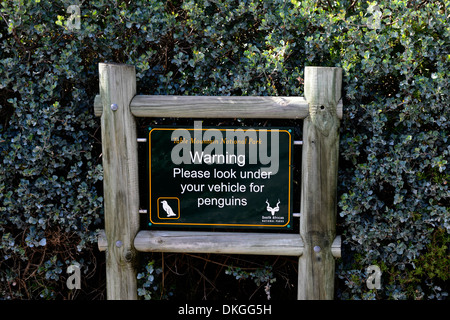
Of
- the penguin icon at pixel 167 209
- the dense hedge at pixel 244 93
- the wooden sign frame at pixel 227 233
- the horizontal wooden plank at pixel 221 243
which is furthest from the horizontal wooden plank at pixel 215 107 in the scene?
the horizontal wooden plank at pixel 221 243

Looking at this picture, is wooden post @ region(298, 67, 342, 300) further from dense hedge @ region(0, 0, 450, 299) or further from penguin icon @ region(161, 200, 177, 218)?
penguin icon @ region(161, 200, 177, 218)

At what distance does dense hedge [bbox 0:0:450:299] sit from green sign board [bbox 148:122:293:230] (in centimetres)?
33

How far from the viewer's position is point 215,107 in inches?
109

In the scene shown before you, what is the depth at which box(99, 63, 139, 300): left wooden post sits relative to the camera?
276cm

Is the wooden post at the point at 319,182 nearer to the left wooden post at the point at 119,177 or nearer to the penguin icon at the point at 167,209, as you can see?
the penguin icon at the point at 167,209

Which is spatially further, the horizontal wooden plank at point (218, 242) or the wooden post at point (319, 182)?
the horizontal wooden plank at point (218, 242)

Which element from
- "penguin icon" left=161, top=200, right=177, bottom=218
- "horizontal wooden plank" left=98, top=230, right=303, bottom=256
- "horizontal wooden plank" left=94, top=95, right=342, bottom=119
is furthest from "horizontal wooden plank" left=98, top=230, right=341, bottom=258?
"horizontal wooden plank" left=94, top=95, right=342, bottom=119

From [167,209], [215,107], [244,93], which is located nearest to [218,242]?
[167,209]

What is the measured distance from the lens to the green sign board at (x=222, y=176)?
9.12 ft

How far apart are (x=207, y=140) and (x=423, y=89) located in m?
1.31

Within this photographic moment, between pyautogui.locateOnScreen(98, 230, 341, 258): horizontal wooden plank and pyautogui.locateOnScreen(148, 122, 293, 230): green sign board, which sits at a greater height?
pyautogui.locateOnScreen(148, 122, 293, 230): green sign board

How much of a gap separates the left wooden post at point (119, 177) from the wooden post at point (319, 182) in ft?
3.40

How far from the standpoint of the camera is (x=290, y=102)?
273cm

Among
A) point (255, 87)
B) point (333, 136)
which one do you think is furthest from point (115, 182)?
point (333, 136)
